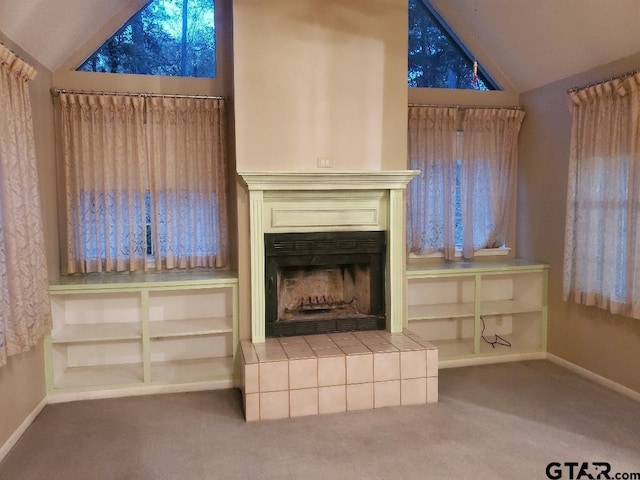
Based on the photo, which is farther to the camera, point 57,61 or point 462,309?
point 462,309

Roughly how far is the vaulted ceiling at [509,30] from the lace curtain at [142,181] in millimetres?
525

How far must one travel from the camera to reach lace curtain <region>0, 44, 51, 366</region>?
2295mm

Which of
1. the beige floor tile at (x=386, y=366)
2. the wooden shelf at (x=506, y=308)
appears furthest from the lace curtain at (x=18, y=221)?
the wooden shelf at (x=506, y=308)

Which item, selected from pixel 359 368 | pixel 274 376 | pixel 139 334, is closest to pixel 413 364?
pixel 359 368

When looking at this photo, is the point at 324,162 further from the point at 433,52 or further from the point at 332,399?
the point at 433,52

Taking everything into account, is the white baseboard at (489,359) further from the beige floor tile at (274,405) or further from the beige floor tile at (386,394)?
the beige floor tile at (274,405)

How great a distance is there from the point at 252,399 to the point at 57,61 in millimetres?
2798

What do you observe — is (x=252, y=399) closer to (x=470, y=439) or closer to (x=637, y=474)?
(x=470, y=439)

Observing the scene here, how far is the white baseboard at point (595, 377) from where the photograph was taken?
10.1 ft

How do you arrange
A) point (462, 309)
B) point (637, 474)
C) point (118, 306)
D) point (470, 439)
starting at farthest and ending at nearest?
point (462, 309) < point (118, 306) < point (470, 439) < point (637, 474)

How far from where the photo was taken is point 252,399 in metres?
2.80

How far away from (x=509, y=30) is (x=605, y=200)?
1.52 m

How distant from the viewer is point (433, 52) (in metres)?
4.05

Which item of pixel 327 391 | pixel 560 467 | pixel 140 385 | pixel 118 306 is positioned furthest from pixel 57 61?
pixel 560 467
